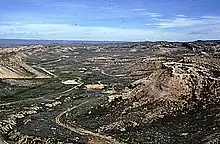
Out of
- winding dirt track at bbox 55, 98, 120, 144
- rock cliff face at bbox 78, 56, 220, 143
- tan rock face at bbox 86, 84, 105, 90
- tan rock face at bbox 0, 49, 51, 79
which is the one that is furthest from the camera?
tan rock face at bbox 0, 49, 51, 79

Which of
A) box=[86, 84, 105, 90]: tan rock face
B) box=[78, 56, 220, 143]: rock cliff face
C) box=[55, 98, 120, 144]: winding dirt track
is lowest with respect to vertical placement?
box=[86, 84, 105, 90]: tan rock face

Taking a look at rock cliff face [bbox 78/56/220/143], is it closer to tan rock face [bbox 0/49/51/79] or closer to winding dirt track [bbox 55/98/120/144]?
winding dirt track [bbox 55/98/120/144]

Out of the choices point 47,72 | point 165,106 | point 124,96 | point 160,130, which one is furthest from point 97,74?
point 160,130

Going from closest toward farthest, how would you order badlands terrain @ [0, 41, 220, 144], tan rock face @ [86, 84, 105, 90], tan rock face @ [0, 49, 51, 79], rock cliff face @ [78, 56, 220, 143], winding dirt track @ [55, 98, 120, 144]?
1. winding dirt track @ [55, 98, 120, 144]
2. rock cliff face @ [78, 56, 220, 143]
3. badlands terrain @ [0, 41, 220, 144]
4. tan rock face @ [86, 84, 105, 90]
5. tan rock face @ [0, 49, 51, 79]

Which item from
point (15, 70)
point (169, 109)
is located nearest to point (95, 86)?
point (15, 70)

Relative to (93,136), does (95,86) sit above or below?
below

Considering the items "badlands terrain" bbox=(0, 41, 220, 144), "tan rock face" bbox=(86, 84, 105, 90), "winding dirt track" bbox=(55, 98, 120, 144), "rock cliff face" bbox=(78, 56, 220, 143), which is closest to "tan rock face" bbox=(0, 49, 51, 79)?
"badlands terrain" bbox=(0, 41, 220, 144)

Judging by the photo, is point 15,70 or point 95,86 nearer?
point 95,86

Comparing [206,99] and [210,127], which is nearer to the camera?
[210,127]

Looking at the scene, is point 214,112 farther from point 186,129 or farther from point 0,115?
point 0,115

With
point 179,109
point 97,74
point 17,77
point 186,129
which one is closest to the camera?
point 186,129

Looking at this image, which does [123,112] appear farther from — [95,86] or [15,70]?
[15,70]
